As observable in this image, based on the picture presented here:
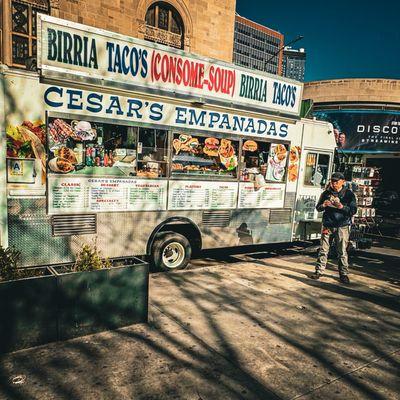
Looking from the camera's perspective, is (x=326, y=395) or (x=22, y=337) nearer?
(x=326, y=395)

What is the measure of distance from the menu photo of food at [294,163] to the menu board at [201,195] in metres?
1.76

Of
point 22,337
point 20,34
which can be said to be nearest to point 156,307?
point 22,337

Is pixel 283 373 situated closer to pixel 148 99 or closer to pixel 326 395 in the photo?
pixel 326 395

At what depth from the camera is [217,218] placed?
23.7 ft

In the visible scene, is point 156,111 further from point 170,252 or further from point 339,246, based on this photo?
point 339,246

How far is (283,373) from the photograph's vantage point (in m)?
3.60

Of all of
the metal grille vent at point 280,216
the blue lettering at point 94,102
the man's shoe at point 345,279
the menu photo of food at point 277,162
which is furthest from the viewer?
the metal grille vent at point 280,216

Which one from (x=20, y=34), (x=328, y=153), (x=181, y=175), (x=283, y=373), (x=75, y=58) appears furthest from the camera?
(x=20, y=34)

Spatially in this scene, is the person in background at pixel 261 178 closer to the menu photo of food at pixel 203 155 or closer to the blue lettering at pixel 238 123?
the menu photo of food at pixel 203 155

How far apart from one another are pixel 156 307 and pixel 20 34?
1185 centimetres

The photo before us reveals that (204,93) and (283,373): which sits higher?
(204,93)

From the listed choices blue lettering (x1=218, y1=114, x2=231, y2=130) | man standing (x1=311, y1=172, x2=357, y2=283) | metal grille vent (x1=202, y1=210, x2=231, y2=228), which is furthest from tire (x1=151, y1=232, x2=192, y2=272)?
man standing (x1=311, y1=172, x2=357, y2=283)

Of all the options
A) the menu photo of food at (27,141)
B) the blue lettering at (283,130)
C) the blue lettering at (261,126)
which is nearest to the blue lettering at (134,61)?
the menu photo of food at (27,141)

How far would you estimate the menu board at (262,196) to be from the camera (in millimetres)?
7578
